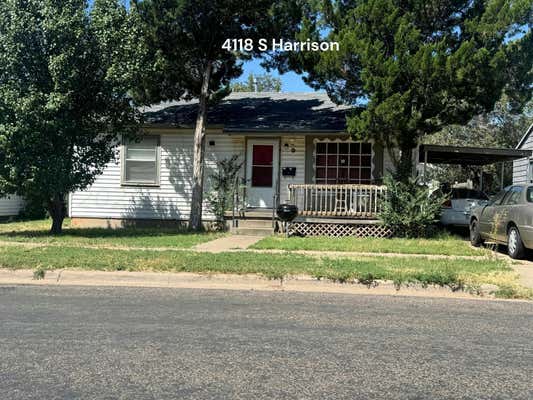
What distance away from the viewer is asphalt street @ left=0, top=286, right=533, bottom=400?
391 cm

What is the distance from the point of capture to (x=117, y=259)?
903 cm

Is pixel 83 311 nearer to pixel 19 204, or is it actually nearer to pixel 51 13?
pixel 51 13

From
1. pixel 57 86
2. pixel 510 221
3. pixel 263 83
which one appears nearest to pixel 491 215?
pixel 510 221

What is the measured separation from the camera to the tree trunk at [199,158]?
14445 mm

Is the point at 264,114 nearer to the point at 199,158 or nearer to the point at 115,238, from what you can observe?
the point at 199,158

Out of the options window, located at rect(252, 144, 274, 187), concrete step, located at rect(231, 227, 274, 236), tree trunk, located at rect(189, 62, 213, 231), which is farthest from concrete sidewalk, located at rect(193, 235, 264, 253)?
window, located at rect(252, 144, 274, 187)

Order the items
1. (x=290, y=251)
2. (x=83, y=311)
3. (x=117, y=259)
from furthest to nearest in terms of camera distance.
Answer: (x=290, y=251) < (x=117, y=259) < (x=83, y=311)

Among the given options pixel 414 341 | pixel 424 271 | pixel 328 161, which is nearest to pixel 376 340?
pixel 414 341

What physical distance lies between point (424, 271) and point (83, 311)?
4993 mm

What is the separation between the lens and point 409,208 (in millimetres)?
13016

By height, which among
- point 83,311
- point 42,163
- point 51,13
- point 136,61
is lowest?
point 83,311

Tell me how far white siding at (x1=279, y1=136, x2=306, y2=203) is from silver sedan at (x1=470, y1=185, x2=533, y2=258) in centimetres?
531

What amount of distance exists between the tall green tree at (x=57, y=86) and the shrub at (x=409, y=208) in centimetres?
695

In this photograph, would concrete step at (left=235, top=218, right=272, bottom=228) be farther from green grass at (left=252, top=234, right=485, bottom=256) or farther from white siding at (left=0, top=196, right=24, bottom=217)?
white siding at (left=0, top=196, right=24, bottom=217)
